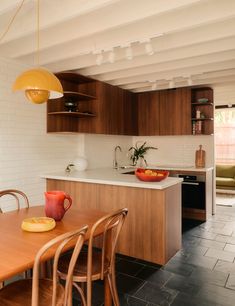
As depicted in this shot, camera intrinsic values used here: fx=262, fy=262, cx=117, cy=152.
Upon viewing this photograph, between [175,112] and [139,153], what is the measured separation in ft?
3.93

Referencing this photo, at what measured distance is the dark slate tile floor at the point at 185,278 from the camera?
225 centimetres

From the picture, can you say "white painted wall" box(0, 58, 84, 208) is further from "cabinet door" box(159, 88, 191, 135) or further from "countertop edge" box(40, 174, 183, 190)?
"cabinet door" box(159, 88, 191, 135)

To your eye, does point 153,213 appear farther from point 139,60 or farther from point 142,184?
point 139,60

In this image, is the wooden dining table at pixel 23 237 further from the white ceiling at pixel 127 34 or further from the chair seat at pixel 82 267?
the white ceiling at pixel 127 34

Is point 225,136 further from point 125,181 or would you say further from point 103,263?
point 103,263

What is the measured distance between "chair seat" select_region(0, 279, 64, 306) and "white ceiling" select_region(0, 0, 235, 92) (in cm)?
204

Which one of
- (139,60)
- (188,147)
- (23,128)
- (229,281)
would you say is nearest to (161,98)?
(188,147)

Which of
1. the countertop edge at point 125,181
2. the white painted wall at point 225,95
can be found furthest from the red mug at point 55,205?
the white painted wall at point 225,95

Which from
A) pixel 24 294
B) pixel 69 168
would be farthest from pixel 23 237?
pixel 69 168

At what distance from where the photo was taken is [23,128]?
3496mm

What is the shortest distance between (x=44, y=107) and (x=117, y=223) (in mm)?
2497

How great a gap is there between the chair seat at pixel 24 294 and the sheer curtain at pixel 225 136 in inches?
273

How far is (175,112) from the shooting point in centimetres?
514

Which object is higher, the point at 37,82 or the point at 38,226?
the point at 37,82
